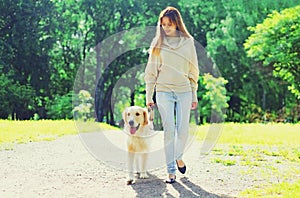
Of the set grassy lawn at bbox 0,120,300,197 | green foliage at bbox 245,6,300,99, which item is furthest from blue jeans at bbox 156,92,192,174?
green foliage at bbox 245,6,300,99

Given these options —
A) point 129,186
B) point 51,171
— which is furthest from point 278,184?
point 51,171

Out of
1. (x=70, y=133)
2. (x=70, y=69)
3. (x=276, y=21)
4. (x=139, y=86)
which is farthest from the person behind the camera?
(x=70, y=69)

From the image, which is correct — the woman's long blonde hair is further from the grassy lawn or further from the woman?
the grassy lawn

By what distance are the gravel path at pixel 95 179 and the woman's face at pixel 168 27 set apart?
67.5 inches

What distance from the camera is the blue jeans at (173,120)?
5176 millimetres

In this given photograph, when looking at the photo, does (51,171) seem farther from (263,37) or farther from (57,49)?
(57,49)

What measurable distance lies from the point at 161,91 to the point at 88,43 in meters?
21.7

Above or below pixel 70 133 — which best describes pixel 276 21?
above

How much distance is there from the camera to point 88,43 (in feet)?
86.6

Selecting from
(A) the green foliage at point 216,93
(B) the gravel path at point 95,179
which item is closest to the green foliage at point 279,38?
(A) the green foliage at point 216,93

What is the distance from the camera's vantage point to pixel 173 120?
523cm

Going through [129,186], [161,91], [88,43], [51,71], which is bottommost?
[129,186]

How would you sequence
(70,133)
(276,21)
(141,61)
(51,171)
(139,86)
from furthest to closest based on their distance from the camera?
(141,61), (139,86), (276,21), (70,133), (51,171)

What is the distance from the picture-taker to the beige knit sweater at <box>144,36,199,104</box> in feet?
16.9
